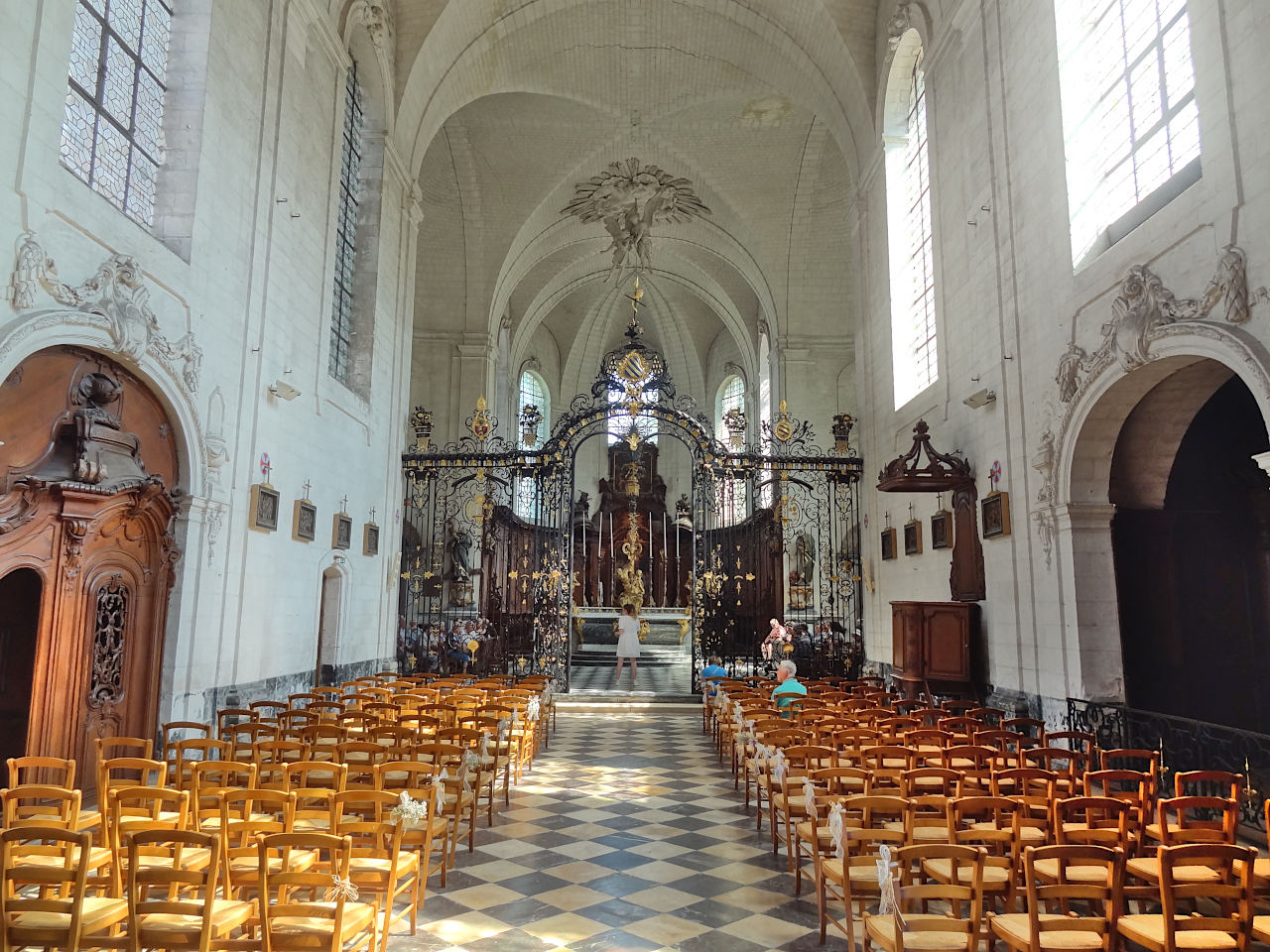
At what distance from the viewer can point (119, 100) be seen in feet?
30.2

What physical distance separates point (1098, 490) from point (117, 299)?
10210mm

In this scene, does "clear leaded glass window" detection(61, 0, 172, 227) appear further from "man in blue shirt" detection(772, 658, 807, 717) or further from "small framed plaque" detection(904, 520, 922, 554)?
"small framed plaque" detection(904, 520, 922, 554)

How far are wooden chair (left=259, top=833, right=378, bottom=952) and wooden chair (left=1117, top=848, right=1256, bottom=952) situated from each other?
364 cm

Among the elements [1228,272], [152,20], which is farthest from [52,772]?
[1228,272]

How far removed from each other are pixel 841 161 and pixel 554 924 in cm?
2229

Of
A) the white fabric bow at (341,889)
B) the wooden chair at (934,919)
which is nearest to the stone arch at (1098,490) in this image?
the wooden chair at (934,919)

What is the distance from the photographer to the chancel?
5160 mm

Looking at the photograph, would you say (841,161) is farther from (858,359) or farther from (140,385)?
(140,385)

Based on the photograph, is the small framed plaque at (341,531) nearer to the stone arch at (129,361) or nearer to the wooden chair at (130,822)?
the stone arch at (129,361)

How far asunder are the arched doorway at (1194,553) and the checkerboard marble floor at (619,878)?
5013mm

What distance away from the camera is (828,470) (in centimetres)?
1730

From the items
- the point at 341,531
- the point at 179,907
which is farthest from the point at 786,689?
the point at 341,531

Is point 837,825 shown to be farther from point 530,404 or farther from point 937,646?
point 530,404

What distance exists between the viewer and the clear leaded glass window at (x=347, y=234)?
1566cm
